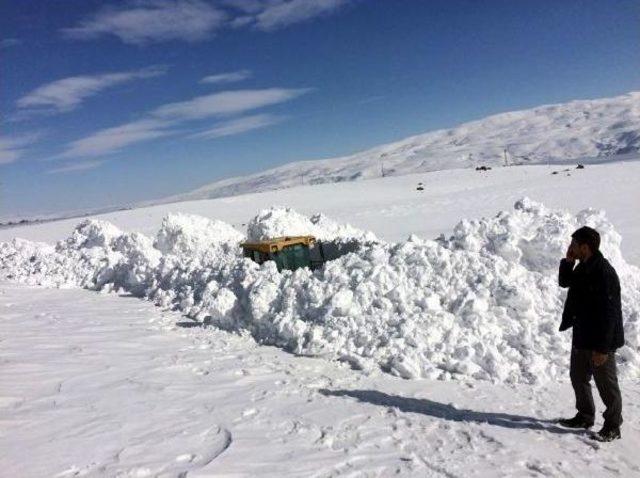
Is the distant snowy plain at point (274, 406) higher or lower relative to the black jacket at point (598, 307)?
lower

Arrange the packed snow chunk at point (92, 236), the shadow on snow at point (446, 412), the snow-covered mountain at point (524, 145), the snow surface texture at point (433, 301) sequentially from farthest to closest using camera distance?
the snow-covered mountain at point (524, 145) → the packed snow chunk at point (92, 236) → the snow surface texture at point (433, 301) → the shadow on snow at point (446, 412)

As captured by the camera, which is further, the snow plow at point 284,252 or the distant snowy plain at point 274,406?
the snow plow at point 284,252

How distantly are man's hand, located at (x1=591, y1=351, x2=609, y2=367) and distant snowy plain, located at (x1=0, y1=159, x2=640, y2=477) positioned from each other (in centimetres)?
66

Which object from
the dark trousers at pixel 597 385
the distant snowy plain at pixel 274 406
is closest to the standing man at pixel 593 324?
the dark trousers at pixel 597 385

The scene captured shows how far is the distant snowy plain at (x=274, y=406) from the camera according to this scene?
3891 millimetres

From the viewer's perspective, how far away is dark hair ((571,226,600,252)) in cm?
392

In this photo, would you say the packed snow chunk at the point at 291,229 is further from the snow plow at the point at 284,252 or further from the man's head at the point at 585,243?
the man's head at the point at 585,243

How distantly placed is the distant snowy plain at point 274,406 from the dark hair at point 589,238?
4.95 feet

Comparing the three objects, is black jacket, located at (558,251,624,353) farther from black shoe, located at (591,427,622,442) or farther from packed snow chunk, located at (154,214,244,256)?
packed snow chunk, located at (154,214,244,256)

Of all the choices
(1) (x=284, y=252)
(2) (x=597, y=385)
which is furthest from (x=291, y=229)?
(2) (x=597, y=385)

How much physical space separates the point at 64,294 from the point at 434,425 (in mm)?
10568

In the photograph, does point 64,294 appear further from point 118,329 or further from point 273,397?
point 273,397

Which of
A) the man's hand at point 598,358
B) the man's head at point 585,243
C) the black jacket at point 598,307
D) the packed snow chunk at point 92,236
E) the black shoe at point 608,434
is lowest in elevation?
the black shoe at point 608,434

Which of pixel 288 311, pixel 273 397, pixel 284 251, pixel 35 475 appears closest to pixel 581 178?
pixel 284 251
